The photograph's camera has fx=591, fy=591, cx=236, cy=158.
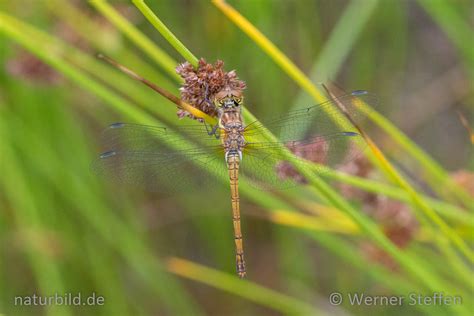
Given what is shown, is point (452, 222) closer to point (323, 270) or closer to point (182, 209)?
point (323, 270)

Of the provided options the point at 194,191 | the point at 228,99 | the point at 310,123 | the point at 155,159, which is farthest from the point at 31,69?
the point at 310,123

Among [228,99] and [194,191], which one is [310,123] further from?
[194,191]

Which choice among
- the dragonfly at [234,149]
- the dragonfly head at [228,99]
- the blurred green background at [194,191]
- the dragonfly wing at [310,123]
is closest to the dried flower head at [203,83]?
the dragonfly head at [228,99]

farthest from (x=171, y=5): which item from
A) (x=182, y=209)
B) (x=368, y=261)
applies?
(x=368, y=261)

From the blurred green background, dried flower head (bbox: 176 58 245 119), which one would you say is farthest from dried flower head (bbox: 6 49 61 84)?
dried flower head (bbox: 176 58 245 119)

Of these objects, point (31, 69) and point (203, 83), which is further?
point (31, 69)
